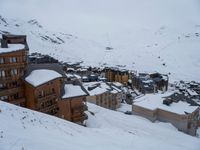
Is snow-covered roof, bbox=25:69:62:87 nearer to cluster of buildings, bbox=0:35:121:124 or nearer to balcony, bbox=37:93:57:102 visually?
cluster of buildings, bbox=0:35:121:124

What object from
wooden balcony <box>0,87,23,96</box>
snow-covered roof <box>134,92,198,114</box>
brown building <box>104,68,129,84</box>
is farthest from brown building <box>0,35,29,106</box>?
brown building <box>104,68,129,84</box>

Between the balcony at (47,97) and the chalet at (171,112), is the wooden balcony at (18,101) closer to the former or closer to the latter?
the balcony at (47,97)

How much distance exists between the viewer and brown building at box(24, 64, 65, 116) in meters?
34.8

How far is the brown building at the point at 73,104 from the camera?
38.2 metres

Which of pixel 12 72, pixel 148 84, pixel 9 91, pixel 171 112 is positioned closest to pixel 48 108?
pixel 9 91

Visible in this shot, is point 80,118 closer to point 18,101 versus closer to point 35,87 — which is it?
point 35,87

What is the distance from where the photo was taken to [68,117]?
38.8 metres

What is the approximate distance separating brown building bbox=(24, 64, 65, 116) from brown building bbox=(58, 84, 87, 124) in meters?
1.05

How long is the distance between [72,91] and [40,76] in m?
6.79

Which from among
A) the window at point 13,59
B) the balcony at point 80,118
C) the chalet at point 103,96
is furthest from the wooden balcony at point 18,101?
the chalet at point 103,96

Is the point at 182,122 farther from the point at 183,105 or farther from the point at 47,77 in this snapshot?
the point at 47,77

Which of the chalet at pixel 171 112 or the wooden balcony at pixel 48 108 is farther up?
the wooden balcony at pixel 48 108

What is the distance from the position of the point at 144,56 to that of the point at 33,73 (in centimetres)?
16174

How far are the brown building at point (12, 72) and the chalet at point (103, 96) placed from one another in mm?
27878
